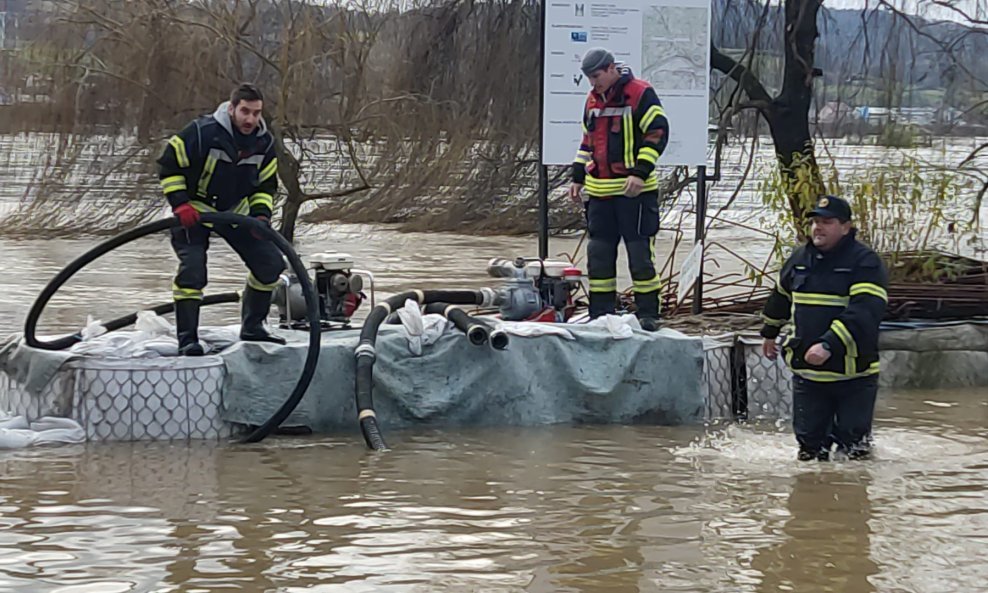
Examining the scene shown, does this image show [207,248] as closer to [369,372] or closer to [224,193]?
[224,193]

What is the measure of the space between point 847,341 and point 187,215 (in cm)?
368

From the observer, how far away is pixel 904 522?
650 centimetres

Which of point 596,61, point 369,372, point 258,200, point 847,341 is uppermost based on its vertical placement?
point 596,61

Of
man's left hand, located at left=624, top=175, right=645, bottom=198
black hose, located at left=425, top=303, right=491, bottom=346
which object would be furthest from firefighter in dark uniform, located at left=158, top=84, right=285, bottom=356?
man's left hand, located at left=624, top=175, right=645, bottom=198

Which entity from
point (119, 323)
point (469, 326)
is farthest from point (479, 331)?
point (119, 323)

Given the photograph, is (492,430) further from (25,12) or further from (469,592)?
(25,12)

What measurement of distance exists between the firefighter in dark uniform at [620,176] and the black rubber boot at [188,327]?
2.72 metres

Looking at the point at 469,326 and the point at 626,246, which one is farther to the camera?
the point at 626,246

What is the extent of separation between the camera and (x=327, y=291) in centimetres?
920

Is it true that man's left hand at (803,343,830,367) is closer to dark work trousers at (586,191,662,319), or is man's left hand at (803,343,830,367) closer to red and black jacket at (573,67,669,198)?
dark work trousers at (586,191,662,319)

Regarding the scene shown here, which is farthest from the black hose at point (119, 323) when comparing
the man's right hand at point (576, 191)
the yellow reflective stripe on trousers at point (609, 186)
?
the yellow reflective stripe on trousers at point (609, 186)

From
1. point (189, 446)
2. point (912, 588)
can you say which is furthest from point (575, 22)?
point (912, 588)

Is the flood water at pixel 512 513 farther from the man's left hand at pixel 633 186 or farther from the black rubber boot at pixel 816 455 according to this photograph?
the man's left hand at pixel 633 186

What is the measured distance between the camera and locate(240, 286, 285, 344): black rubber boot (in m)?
8.51
